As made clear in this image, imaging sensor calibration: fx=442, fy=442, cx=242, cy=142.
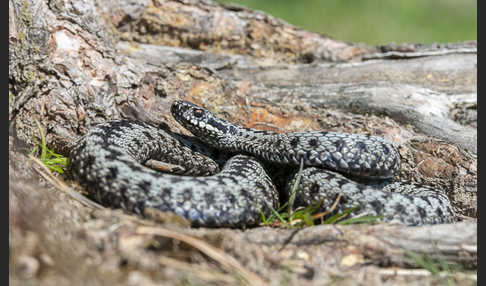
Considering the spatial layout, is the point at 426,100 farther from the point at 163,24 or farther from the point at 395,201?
the point at 163,24

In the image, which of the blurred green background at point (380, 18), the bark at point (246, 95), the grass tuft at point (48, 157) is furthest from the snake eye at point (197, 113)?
the blurred green background at point (380, 18)

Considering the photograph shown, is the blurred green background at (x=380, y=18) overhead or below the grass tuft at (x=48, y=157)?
overhead

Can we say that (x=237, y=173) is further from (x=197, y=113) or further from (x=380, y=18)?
(x=380, y=18)

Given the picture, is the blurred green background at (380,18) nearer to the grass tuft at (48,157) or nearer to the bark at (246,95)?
the bark at (246,95)

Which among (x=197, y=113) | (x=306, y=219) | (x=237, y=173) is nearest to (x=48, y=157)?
(x=197, y=113)

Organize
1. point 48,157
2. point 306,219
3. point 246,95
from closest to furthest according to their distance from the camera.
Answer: point 306,219 → point 48,157 → point 246,95

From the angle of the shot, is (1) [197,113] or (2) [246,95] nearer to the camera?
(1) [197,113]

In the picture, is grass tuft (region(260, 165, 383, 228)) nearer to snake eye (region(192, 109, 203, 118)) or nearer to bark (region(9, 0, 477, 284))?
bark (region(9, 0, 477, 284))
